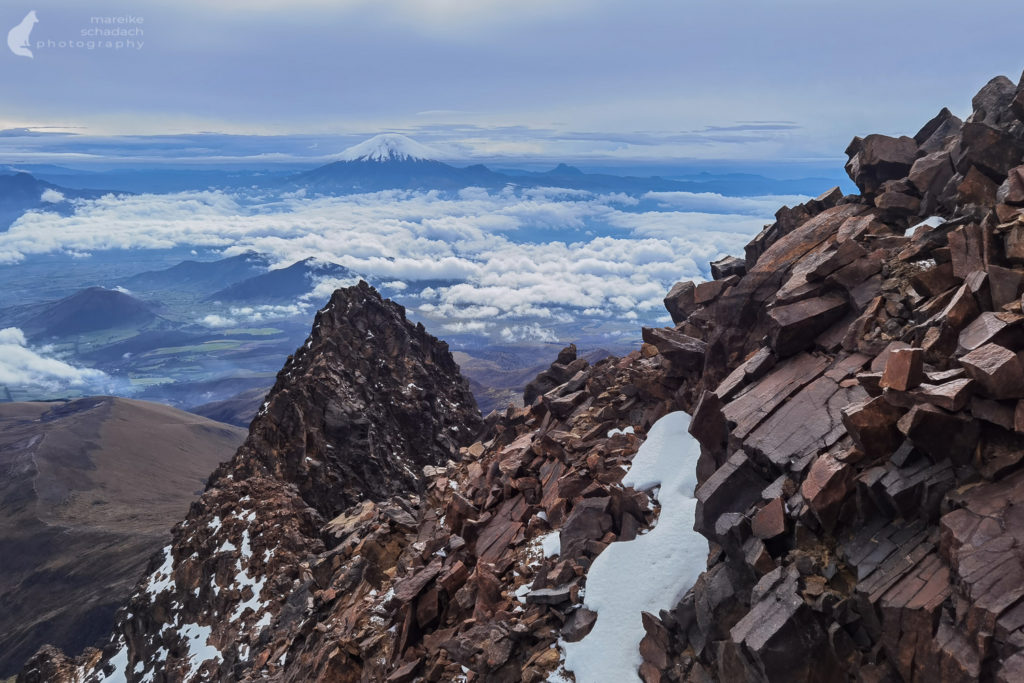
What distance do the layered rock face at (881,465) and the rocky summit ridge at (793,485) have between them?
6 centimetres

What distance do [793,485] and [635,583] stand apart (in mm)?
6623

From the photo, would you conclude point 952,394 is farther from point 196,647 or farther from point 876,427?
point 196,647

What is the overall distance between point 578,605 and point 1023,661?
13113 mm

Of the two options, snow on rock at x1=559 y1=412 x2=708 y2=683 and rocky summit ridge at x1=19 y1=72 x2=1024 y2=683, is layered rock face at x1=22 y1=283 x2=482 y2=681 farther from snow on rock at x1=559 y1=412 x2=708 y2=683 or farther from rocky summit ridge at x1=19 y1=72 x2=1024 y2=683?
snow on rock at x1=559 y1=412 x2=708 y2=683

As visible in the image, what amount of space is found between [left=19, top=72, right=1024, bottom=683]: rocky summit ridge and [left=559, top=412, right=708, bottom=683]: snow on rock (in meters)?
0.48

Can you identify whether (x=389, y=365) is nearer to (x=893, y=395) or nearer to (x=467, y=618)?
(x=467, y=618)

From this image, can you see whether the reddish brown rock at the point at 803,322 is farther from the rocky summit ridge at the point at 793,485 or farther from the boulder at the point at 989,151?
the boulder at the point at 989,151

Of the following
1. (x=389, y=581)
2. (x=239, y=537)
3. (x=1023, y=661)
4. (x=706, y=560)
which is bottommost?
(x=239, y=537)

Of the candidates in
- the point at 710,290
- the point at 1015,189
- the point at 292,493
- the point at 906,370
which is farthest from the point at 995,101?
the point at 292,493

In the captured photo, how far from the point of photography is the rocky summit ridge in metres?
15.9

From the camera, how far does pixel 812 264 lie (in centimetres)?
2647

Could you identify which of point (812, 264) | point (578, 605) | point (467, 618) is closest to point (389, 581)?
point (467, 618)

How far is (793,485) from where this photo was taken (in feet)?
63.9

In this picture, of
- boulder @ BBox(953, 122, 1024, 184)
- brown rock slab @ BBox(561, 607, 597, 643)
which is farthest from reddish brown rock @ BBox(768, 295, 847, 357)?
brown rock slab @ BBox(561, 607, 597, 643)
